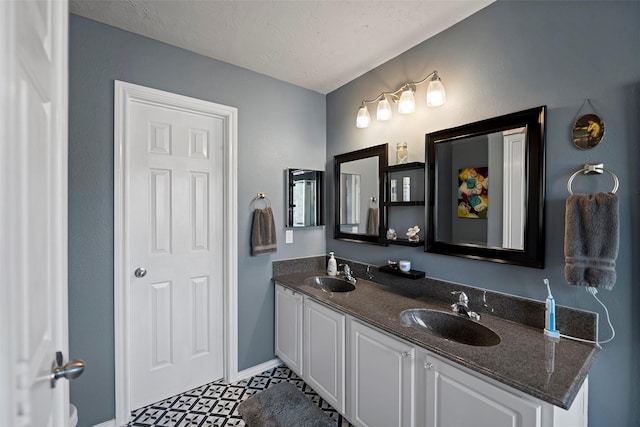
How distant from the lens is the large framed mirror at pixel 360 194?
2.27m

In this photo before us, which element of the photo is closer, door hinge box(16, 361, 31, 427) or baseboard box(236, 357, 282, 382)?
door hinge box(16, 361, 31, 427)

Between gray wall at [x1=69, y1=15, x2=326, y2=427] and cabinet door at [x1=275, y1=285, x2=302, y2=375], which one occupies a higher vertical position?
gray wall at [x1=69, y1=15, x2=326, y2=427]

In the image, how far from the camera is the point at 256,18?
1.73 metres

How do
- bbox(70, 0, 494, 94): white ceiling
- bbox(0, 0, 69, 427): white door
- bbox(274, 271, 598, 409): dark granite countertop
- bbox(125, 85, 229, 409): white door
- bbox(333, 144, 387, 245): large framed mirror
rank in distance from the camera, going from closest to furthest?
bbox(0, 0, 69, 427): white door < bbox(274, 271, 598, 409): dark granite countertop < bbox(70, 0, 494, 94): white ceiling < bbox(125, 85, 229, 409): white door < bbox(333, 144, 387, 245): large framed mirror

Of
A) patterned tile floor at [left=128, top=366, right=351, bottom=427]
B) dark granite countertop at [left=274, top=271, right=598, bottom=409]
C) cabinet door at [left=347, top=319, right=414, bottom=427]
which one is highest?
dark granite countertop at [left=274, top=271, right=598, bottom=409]

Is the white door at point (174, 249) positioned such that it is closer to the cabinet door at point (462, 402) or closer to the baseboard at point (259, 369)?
the baseboard at point (259, 369)

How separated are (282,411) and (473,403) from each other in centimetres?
94

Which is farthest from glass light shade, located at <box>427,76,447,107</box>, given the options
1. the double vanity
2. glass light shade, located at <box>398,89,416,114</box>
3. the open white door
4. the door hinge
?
the door hinge

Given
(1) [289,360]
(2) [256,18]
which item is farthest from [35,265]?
(1) [289,360]

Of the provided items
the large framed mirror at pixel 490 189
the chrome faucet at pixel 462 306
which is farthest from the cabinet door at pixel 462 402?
the large framed mirror at pixel 490 189

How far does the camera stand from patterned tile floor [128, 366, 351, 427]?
6.10 ft

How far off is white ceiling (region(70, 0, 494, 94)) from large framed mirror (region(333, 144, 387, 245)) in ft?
2.43

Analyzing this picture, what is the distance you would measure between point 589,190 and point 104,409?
2926mm

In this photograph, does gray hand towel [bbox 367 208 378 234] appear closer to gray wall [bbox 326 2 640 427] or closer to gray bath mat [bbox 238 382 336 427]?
gray wall [bbox 326 2 640 427]
